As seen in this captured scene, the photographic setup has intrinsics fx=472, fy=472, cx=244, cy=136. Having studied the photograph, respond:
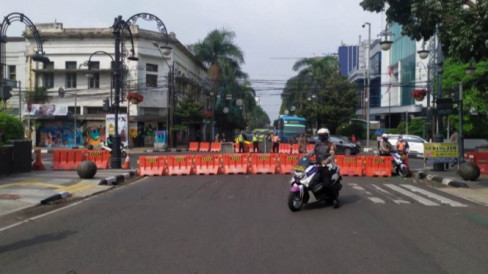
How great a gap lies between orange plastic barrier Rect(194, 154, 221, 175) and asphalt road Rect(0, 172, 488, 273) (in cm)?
698

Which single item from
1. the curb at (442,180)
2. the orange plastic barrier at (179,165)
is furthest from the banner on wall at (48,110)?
the curb at (442,180)

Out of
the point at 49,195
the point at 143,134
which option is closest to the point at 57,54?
the point at 143,134

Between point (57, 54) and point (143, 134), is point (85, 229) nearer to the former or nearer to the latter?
point (143, 134)

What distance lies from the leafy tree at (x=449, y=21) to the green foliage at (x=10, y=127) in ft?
46.4

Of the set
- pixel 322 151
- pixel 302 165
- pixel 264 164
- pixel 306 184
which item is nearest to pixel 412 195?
pixel 322 151

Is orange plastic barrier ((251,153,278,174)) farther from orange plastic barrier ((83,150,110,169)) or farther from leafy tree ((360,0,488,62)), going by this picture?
leafy tree ((360,0,488,62))

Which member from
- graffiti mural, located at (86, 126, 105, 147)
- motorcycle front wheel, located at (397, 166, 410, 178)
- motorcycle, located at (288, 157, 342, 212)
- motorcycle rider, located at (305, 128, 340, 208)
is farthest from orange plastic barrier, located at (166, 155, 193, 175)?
graffiti mural, located at (86, 126, 105, 147)

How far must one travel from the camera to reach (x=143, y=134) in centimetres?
4606

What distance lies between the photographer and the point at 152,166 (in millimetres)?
19547

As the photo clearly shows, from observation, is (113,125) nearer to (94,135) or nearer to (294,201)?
(94,135)

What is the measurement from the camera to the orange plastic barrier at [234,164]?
19922 millimetres

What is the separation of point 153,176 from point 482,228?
13.3 meters

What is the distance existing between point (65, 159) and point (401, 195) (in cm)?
1480

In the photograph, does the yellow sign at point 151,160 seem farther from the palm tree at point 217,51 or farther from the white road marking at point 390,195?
the palm tree at point 217,51
